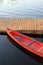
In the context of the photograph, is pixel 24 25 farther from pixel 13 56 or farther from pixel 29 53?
pixel 13 56

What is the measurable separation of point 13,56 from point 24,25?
3.06 meters

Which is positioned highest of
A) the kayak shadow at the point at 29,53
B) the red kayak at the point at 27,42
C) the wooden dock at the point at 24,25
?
the wooden dock at the point at 24,25

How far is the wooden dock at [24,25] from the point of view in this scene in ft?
36.9

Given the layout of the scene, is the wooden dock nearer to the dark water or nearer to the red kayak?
the red kayak

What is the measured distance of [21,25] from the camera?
477 inches

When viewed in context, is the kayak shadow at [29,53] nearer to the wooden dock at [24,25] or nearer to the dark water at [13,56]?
the dark water at [13,56]

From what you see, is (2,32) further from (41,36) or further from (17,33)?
(41,36)

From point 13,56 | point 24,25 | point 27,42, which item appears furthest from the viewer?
point 24,25

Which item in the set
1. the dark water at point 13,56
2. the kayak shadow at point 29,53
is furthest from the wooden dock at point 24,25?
the dark water at point 13,56

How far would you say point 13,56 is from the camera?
9.61m

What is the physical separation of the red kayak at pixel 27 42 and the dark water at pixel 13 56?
380 millimetres

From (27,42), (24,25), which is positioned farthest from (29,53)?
(24,25)

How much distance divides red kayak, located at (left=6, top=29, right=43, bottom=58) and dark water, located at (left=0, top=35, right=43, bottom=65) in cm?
38

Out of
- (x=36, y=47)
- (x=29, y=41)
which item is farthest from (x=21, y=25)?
(x=36, y=47)
